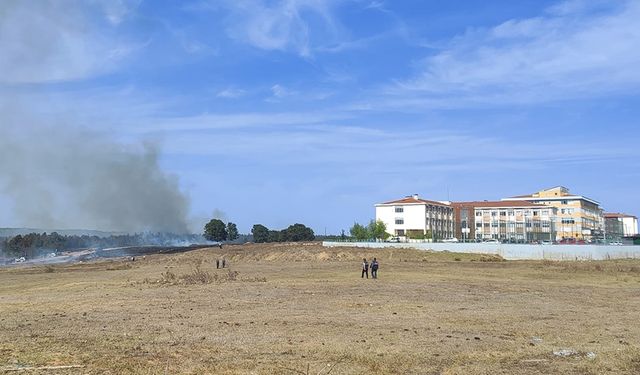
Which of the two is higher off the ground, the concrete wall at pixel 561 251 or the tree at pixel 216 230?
the tree at pixel 216 230

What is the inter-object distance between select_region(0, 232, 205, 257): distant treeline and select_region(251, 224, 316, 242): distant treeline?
23283 millimetres

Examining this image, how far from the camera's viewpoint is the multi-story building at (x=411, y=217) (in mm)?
150750

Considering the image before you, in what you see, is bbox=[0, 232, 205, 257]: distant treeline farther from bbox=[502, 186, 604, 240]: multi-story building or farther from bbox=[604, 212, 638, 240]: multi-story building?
bbox=[604, 212, 638, 240]: multi-story building

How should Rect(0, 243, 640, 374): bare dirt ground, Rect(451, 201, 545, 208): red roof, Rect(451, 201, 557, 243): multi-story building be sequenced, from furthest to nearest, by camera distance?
Rect(451, 201, 545, 208): red roof, Rect(451, 201, 557, 243): multi-story building, Rect(0, 243, 640, 374): bare dirt ground

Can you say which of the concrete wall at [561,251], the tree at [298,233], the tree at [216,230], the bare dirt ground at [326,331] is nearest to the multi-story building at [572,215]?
the tree at [298,233]

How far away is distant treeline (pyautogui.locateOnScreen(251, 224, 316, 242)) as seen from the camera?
16800cm

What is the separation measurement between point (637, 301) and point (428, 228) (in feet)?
403

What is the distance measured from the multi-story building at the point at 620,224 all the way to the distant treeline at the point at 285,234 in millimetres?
88612

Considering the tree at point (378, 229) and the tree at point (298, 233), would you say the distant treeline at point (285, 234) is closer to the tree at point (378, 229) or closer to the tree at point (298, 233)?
the tree at point (298, 233)

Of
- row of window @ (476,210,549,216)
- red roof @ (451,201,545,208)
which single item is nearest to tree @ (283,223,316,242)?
red roof @ (451,201,545,208)

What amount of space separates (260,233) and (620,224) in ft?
365

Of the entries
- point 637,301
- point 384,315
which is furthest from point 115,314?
point 637,301

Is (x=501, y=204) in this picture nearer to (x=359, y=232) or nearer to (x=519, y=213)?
(x=519, y=213)

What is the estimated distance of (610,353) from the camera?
1510 centimetres
